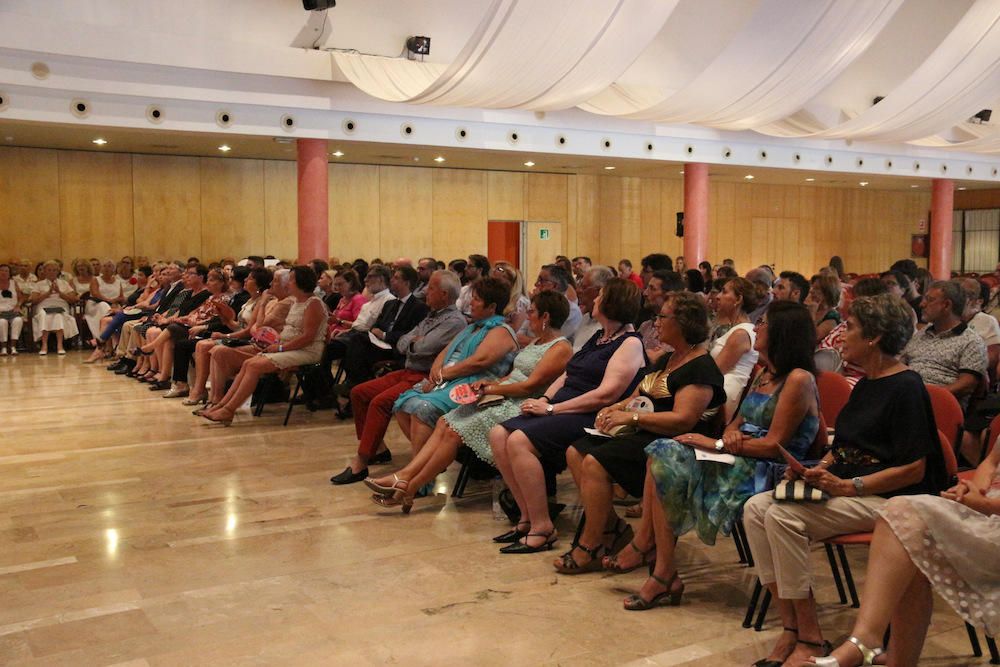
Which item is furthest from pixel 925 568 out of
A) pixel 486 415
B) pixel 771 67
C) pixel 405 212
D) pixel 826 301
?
pixel 405 212

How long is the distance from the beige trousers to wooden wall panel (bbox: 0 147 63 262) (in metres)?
14.5

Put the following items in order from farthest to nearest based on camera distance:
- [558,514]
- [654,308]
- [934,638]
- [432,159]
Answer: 1. [432,159]
2. [654,308]
3. [558,514]
4. [934,638]

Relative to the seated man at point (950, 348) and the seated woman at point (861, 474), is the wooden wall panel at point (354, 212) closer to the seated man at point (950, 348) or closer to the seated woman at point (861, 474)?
the seated man at point (950, 348)

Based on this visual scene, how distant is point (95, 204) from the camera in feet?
49.8

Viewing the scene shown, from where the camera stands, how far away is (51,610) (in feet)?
11.5

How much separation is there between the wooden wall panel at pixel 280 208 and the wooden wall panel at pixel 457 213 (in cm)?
240

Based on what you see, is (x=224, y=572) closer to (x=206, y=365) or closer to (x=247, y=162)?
(x=206, y=365)

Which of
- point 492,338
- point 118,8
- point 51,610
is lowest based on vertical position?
point 51,610

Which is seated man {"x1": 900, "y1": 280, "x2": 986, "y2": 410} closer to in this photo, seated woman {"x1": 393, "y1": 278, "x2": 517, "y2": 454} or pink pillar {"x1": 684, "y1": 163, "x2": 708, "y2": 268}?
seated woman {"x1": 393, "y1": 278, "x2": 517, "y2": 454}

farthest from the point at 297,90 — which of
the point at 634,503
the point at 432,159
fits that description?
the point at 634,503

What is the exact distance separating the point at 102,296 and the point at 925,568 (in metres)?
11.9

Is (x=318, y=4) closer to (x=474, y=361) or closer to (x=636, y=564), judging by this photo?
(x=474, y=361)

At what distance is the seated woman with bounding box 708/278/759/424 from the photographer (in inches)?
173

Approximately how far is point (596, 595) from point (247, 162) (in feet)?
46.6
